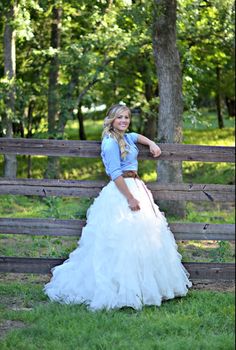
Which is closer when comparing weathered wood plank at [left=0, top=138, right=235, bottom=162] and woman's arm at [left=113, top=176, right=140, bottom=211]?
woman's arm at [left=113, top=176, right=140, bottom=211]

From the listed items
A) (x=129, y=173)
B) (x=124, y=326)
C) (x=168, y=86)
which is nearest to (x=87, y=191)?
(x=129, y=173)

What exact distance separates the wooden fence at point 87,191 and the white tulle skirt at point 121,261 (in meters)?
0.37

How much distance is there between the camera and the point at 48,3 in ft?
48.1

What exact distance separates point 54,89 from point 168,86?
23.6 feet

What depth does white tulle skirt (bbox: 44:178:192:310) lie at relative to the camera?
5812mm

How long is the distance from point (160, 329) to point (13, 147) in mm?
2538


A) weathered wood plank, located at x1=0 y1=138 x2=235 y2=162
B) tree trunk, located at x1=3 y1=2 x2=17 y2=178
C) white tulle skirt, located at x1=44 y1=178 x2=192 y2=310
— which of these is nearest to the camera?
white tulle skirt, located at x1=44 y1=178 x2=192 y2=310

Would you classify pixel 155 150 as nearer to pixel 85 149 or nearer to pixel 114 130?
pixel 114 130

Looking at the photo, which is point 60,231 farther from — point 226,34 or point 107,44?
point 226,34

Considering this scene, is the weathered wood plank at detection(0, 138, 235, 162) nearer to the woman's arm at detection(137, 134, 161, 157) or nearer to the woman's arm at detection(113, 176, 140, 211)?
the woman's arm at detection(137, 134, 161, 157)

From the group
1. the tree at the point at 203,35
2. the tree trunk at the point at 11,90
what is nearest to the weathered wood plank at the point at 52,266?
the tree at the point at 203,35

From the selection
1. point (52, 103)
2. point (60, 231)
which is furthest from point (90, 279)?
point (52, 103)

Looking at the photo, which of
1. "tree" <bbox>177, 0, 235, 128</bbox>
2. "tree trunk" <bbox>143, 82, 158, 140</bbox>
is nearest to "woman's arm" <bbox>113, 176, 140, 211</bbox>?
"tree" <bbox>177, 0, 235, 128</bbox>

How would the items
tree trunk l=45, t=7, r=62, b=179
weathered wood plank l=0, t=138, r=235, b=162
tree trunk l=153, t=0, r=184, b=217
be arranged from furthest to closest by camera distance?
tree trunk l=45, t=7, r=62, b=179, tree trunk l=153, t=0, r=184, b=217, weathered wood plank l=0, t=138, r=235, b=162
